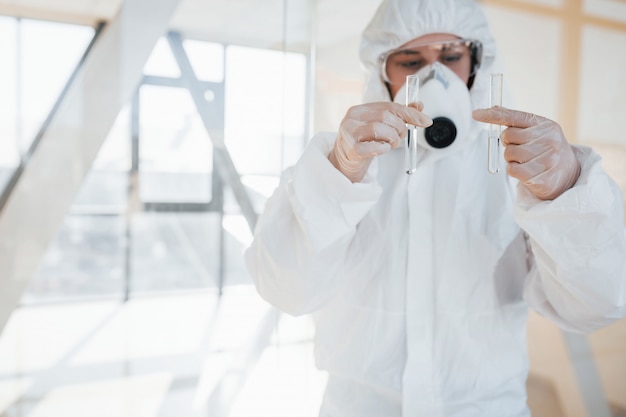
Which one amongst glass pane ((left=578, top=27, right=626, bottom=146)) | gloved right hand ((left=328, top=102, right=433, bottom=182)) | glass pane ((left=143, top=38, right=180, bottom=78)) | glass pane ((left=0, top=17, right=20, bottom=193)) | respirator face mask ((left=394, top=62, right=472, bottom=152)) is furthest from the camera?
glass pane ((left=578, top=27, right=626, bottom=146))

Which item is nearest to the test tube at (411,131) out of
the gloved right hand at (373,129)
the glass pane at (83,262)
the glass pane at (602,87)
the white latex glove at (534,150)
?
the gloved right hand at (373,129)

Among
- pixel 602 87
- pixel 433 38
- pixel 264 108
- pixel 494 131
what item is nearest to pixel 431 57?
pixel 433 38

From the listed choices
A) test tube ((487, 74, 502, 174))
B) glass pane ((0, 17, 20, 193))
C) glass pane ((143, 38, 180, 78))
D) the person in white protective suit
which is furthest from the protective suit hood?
glass pane ((0, 17, 20, 193))

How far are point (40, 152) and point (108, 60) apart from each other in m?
0.31

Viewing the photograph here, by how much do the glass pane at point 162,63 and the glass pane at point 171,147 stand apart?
0.04 meters

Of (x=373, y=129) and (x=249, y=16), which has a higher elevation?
(x=249, y=16)

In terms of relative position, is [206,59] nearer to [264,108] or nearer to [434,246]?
[264,108]

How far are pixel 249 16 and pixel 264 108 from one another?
278 mm

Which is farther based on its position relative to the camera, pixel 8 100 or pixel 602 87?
pixel 602 87

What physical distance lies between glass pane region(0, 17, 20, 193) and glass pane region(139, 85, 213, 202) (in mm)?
315

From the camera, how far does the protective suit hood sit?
3.34ft

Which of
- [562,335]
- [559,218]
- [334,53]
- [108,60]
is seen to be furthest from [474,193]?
[562,335]

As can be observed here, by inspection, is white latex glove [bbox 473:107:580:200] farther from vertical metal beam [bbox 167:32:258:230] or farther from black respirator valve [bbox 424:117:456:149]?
vertical metal beam [bbox 167:32:258:230]

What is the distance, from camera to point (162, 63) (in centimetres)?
144
